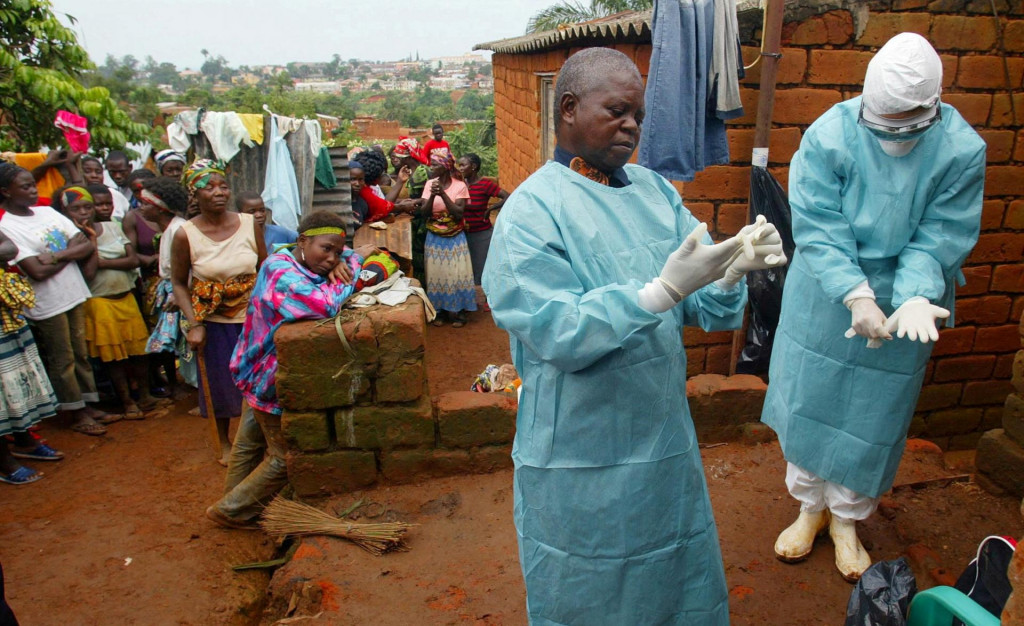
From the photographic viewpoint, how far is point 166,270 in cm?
480

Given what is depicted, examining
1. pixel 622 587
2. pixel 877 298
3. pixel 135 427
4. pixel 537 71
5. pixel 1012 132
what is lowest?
pixel 135 427

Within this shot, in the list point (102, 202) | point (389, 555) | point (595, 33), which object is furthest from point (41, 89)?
point (389, 555)

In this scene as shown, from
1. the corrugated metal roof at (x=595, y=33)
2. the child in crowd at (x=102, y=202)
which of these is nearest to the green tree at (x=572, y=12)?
the corrugated metal roof at (x=595, y=33)

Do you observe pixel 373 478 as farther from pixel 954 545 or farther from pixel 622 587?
pixel 954 545

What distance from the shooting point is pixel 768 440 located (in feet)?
13.0

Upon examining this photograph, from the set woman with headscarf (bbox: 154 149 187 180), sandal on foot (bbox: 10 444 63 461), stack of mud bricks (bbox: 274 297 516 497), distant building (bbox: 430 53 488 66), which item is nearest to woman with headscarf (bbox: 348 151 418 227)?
woman with headscarf (bbox: 154 149 187 180)

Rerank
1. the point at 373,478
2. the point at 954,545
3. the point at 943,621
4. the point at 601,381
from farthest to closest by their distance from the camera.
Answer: the point at 373,478
the point at 954,545
the point at 601,381
the point at 943,621

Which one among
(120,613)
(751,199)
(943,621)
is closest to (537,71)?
(751,199)

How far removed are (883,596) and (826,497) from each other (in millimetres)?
1169

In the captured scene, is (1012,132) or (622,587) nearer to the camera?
(622,587)

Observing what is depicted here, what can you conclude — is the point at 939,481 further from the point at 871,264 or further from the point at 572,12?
the point at 572,12

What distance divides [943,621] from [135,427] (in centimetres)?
529

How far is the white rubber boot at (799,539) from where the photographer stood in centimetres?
298

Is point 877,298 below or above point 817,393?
above
